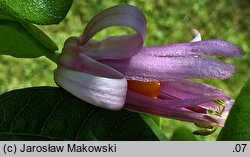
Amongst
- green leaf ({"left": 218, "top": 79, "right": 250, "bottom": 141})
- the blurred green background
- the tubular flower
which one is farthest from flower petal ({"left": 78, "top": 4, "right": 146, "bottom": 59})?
the blurred green background

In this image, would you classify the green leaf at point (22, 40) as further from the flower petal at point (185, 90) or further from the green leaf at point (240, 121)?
the green leaf at point (240, 121)

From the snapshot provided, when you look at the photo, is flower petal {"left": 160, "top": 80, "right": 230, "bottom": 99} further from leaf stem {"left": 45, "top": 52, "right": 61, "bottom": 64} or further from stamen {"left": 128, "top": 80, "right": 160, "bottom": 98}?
leaf stem {"left": 45, "top": 52, "right": 61, "bottom": 64}

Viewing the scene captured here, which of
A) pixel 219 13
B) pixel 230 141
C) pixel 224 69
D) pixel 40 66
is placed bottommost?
pixel 230 141

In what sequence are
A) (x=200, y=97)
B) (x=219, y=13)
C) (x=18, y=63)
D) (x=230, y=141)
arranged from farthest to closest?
(x=219, y=13) → (x=18, y=63) → (x=200, y=97) → (x=230, y=141)

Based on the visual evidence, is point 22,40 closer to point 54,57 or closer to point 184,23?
point 54,57

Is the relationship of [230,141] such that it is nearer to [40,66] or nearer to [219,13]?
[40,66]

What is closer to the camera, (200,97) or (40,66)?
(200,97)

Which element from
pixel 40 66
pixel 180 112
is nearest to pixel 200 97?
pixel 180 112

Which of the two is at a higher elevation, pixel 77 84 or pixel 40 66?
pixel 40 66
